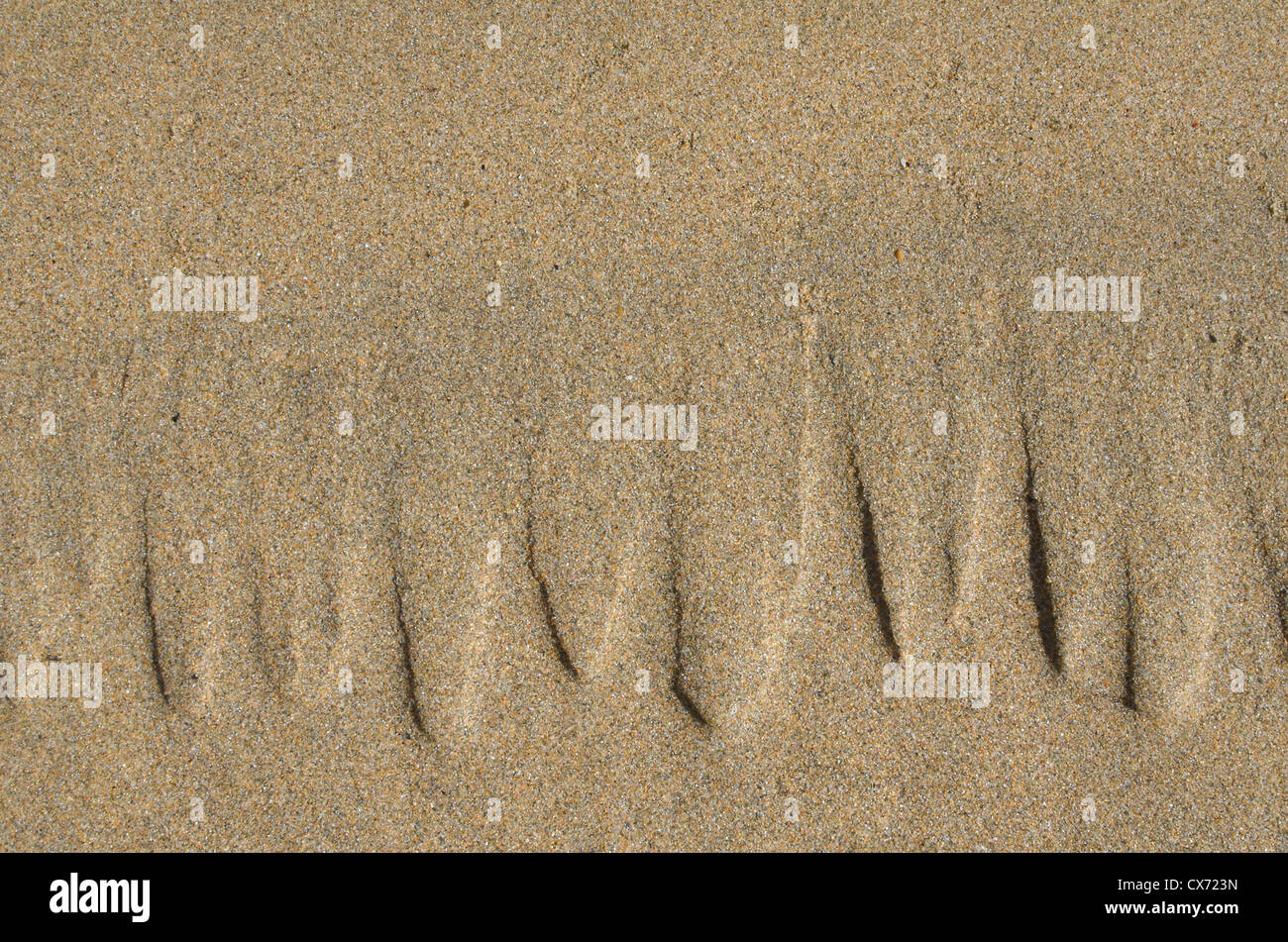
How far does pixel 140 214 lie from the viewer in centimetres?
277

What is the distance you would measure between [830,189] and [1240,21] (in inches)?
58.7

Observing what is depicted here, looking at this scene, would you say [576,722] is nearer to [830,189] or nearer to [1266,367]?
[830,189]

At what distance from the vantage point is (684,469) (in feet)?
8.75

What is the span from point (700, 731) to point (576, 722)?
1.31 feet

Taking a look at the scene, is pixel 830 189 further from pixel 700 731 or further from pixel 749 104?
pixel 700 731

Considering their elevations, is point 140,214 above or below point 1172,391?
above

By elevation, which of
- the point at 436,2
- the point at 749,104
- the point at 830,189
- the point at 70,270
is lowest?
the point at 70,270

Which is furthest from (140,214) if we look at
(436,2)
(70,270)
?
(436,2)

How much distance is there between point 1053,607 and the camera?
265 centimetres

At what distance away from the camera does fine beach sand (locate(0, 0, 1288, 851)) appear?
2.65 meters

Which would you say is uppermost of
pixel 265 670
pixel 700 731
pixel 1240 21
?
pixel 1240 21

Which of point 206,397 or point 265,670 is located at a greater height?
point 206,397

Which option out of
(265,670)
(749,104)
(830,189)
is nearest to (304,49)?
(749,104)

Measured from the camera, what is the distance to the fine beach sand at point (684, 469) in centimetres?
265
